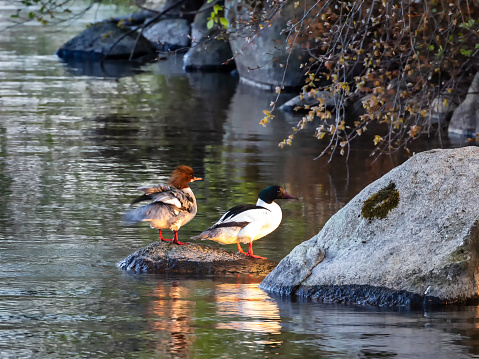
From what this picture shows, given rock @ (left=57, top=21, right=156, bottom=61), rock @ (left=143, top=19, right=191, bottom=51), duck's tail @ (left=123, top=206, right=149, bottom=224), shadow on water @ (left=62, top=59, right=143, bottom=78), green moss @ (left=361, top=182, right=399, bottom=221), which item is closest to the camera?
green moss @ (left=361, top=182, right=399, bottom=221)

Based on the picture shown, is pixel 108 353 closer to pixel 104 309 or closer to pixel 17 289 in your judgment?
pixel 104 309

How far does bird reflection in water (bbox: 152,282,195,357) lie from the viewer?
23.7ft

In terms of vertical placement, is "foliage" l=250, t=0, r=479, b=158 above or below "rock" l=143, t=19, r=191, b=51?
below

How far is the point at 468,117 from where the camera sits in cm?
2081

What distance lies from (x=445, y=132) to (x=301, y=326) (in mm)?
13761

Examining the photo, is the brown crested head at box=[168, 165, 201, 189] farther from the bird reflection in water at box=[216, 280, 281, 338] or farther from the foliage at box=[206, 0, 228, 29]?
the foliage at box=[206, 0, 228, 29]

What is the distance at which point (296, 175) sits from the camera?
15789 millimetres

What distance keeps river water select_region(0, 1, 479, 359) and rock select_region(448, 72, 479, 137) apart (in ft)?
5.31

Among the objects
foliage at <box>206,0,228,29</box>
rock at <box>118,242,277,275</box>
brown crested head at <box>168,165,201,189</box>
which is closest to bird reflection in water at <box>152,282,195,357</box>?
rock at <box>118,242,277,275</box>

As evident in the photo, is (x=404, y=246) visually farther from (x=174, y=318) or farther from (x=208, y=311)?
(x=174, y=318)

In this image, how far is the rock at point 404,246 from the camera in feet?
27.5

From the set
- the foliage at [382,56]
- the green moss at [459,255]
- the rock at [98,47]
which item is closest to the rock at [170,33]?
the rock at [98,47]

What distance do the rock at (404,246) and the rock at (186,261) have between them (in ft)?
2.11

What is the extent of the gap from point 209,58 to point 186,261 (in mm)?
24923
